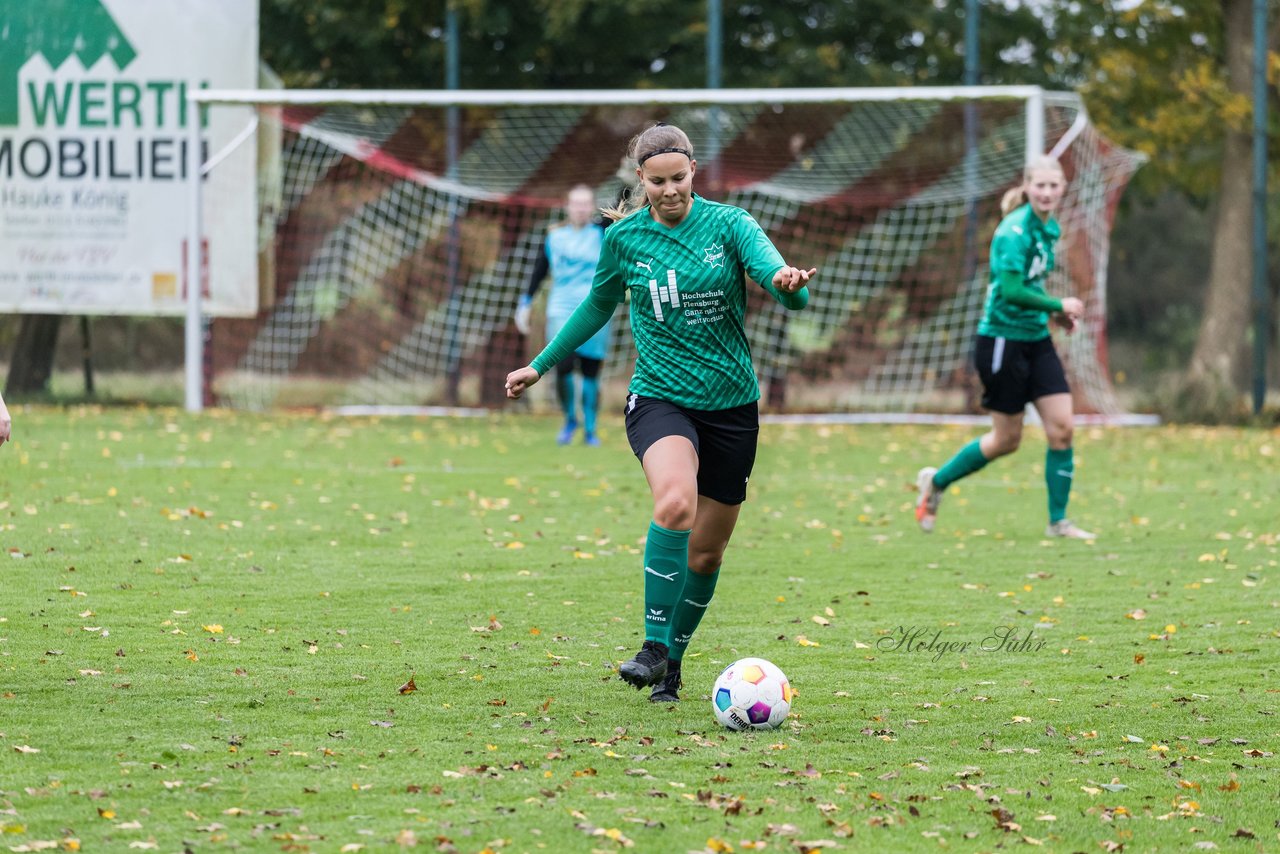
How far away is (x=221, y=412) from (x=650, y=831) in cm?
1419

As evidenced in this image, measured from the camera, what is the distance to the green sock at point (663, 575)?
17.1 ft

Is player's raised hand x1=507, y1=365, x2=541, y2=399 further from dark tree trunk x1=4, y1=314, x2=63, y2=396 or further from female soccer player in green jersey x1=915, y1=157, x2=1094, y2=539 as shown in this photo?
dark tree trunk x1=4, y1=314, x2=63, y2=396

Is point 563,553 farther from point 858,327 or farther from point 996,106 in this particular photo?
point 996,106

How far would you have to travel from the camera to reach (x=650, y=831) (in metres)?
3.88

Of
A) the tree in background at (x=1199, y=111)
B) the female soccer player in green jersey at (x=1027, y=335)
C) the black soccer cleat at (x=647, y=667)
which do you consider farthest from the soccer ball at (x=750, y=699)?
the tree in background at (x=1199, y=111)

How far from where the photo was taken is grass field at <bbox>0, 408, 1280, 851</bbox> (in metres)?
4.03

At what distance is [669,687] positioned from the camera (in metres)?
5.34

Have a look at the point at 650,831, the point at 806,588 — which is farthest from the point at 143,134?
the point at 650,831

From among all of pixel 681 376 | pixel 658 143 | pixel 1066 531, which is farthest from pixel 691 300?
pixel 1066 531

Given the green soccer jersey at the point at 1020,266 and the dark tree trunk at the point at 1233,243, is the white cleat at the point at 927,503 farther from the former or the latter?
the dark tree trunk at the point at 1233,243

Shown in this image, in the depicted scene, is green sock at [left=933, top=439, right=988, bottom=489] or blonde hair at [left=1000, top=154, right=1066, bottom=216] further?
green sock at [left=933, top=439, right=988, bottom=489]

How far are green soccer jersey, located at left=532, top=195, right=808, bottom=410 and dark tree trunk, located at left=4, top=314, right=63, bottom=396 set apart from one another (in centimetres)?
1532

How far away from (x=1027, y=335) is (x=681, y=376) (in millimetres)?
4296

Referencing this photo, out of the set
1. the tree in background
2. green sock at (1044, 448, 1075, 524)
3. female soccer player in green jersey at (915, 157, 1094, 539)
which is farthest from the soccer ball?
the tree in background
